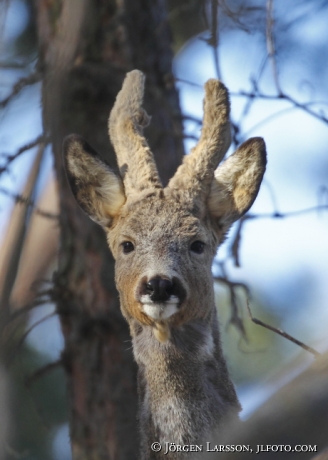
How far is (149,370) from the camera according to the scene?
4758 mm

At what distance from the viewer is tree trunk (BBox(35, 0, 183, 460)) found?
6168mm

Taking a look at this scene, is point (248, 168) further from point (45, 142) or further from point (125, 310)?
point (45, 142)

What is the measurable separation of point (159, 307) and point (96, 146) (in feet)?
8.96

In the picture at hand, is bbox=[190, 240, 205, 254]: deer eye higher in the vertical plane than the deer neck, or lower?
higher

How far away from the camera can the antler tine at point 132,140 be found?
16.8 feet

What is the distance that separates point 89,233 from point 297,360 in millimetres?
A: 4148

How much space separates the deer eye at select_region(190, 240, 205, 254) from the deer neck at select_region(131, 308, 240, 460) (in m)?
0.43

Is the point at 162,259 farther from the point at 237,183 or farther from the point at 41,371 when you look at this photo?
the point at 41,371

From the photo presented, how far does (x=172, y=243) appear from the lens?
14.9ft

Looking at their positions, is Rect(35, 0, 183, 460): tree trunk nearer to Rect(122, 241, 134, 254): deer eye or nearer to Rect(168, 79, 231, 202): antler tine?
Rect(122, 241, 134, 254): deer eye

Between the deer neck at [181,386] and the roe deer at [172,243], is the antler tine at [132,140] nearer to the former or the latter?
the roe deer at [172,243]

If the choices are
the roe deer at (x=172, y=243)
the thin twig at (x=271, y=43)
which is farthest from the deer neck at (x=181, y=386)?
the thin twig at (x=271, y=43)

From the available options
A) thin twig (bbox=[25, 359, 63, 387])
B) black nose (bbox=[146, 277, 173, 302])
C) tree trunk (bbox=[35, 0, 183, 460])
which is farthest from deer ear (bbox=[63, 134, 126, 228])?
thin twig (bbox=[25, 359, 63, 387])

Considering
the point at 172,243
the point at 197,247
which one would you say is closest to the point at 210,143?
the point at 197,247
